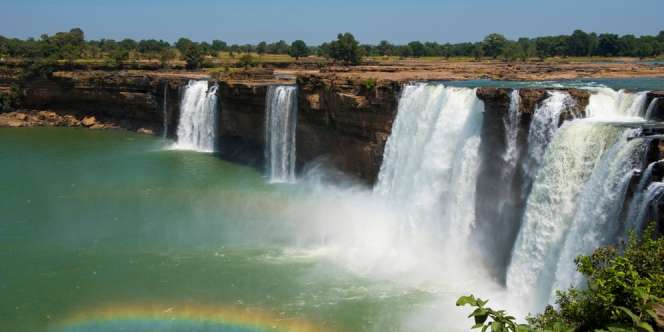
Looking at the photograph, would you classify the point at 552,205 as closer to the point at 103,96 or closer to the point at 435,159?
the point at 435,159

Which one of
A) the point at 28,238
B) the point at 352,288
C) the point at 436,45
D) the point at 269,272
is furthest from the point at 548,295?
the point at 436,45

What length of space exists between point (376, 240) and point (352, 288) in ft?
14.0

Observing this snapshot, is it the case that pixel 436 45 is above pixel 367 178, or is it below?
above

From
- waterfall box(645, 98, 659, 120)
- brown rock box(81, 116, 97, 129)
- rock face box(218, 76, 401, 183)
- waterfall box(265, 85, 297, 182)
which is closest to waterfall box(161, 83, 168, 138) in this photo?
brown rock box(81, 116, 97, 129)

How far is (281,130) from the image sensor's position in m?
29.0

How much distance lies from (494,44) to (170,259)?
45.0 metres

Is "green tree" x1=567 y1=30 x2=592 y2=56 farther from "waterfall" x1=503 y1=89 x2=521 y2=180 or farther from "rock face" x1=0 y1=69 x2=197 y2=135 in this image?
"waterfall" x1=503 y1=89 x2=521 y2=180

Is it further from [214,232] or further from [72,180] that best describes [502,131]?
[72,180]

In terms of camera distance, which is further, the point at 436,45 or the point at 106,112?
the point at 436,45

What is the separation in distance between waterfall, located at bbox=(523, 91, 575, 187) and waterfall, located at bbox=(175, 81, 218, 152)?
22.2 metres

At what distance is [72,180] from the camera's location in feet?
91.9

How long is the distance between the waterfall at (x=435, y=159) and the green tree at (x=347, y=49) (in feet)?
94.7

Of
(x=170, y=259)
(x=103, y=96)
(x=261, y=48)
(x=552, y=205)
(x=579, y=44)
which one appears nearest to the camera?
(x=552, y=205)

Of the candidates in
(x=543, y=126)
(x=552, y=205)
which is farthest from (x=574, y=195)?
(x=543, y=126)
